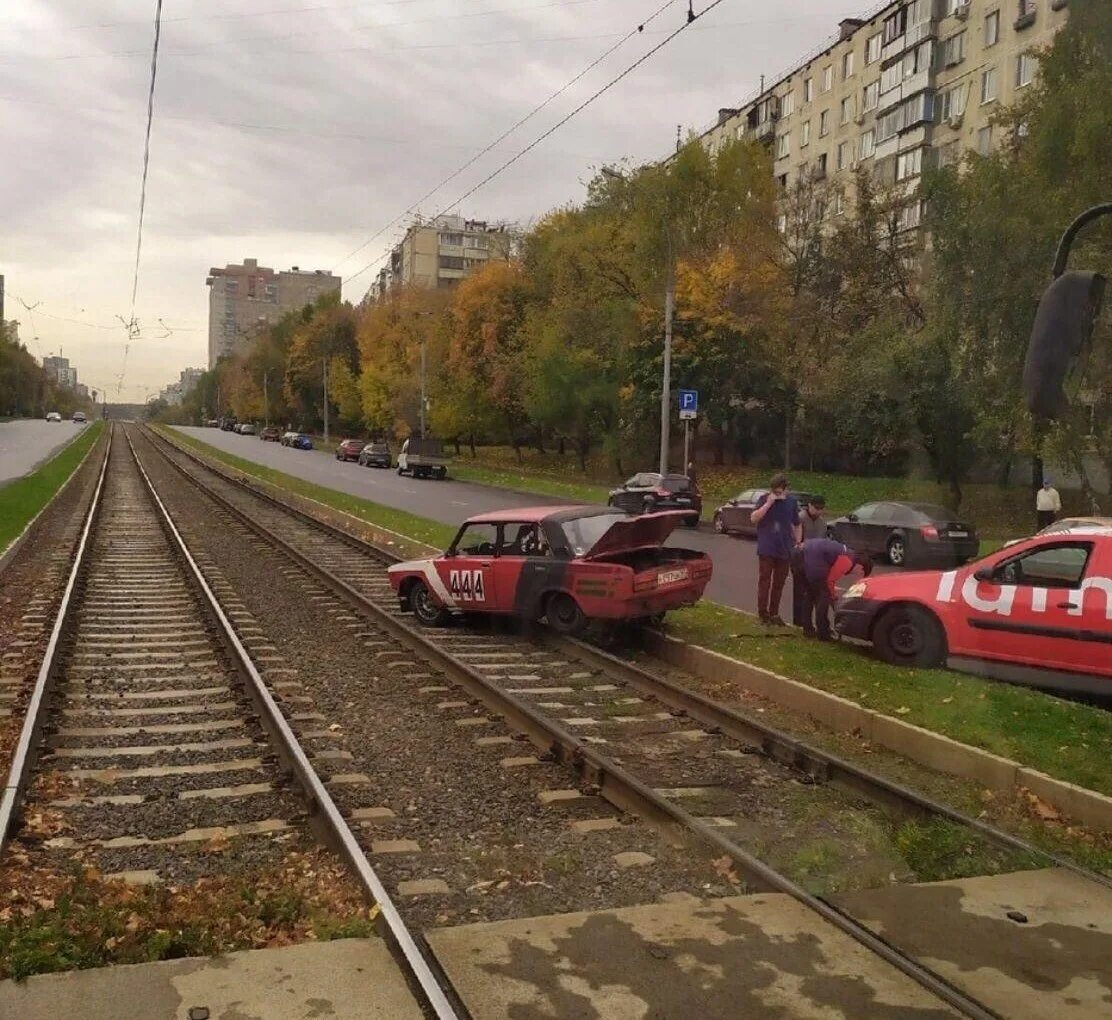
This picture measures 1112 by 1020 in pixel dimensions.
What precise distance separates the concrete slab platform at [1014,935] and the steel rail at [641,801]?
117 mm

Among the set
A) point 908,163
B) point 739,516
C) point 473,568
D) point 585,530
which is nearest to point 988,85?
point 908,163

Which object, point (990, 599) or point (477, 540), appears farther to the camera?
point (477, 540)

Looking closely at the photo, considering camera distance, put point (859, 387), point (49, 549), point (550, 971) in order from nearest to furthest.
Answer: point (550, 971), point (49, 549), point (859, 387)

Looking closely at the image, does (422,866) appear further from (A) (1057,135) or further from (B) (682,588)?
(A) (1057,135)

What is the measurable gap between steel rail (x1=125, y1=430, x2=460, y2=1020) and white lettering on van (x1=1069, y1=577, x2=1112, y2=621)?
5.71m

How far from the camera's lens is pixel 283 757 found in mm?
6922

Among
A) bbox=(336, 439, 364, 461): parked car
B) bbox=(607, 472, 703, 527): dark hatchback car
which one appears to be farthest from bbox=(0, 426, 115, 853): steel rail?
bbox=(336, 439, 364, 461): parked car

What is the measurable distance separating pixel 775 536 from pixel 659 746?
4.66 meters

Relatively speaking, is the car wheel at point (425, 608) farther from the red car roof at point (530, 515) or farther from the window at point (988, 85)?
the window at point (988, 85)

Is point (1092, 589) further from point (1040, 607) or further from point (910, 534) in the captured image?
point (910, 534)

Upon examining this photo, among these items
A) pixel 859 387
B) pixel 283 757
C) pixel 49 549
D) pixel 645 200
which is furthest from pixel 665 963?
pixel 645 200

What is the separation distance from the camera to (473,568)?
11.7 m

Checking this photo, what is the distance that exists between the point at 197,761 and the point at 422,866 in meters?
2.35

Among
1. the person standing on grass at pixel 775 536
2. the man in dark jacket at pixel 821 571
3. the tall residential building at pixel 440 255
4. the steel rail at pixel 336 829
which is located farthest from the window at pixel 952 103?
the tall residential building at pixel 440 255
